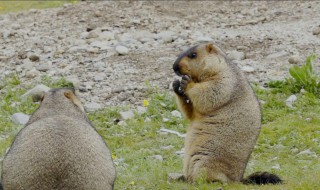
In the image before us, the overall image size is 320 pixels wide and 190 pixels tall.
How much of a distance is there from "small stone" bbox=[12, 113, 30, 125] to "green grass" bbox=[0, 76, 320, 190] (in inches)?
4.2

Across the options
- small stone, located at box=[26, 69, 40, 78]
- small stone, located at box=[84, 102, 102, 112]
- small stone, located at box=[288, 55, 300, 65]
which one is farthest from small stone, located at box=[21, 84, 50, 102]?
small stone, located at box=[288, 55, 300, 65]

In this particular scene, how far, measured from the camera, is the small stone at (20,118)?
1340cm

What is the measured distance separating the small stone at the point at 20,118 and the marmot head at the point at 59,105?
14.7 feet

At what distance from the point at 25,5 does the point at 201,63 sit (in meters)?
15.6

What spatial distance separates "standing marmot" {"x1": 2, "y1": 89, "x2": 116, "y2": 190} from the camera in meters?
7.55

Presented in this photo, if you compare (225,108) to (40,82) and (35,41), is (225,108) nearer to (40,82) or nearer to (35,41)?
(40,82)

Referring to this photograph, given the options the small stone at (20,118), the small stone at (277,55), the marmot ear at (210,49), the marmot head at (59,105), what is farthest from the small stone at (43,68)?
the marmot head at (59,105)

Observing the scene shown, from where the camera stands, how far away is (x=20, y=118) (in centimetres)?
1350

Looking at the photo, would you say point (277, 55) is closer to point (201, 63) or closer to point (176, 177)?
point (201, 63)

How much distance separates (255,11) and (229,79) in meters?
10.6

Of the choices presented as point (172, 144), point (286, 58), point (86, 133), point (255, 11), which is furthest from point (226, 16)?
point (86, 133)

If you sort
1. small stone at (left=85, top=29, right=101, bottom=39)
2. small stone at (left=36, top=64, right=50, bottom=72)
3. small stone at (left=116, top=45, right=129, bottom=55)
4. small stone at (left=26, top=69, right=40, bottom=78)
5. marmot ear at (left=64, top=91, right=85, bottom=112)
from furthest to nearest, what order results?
small stone at (left=85, top=29, right=101, bottom=39) → small stone at (left=116, top=45, right=129, bottom=55) → small stone at (left=36, top=64, right=50, bottom=72) → small stone at (left=26, top=69, right=40, bottom=78) → marmot ear at (left=64, top=91, right=85, bottom=112)

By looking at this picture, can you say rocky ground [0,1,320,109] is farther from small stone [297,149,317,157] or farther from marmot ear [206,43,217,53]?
marmot ear [206,43,217,53]

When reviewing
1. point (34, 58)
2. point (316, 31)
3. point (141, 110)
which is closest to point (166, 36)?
→ point (34, 58)
